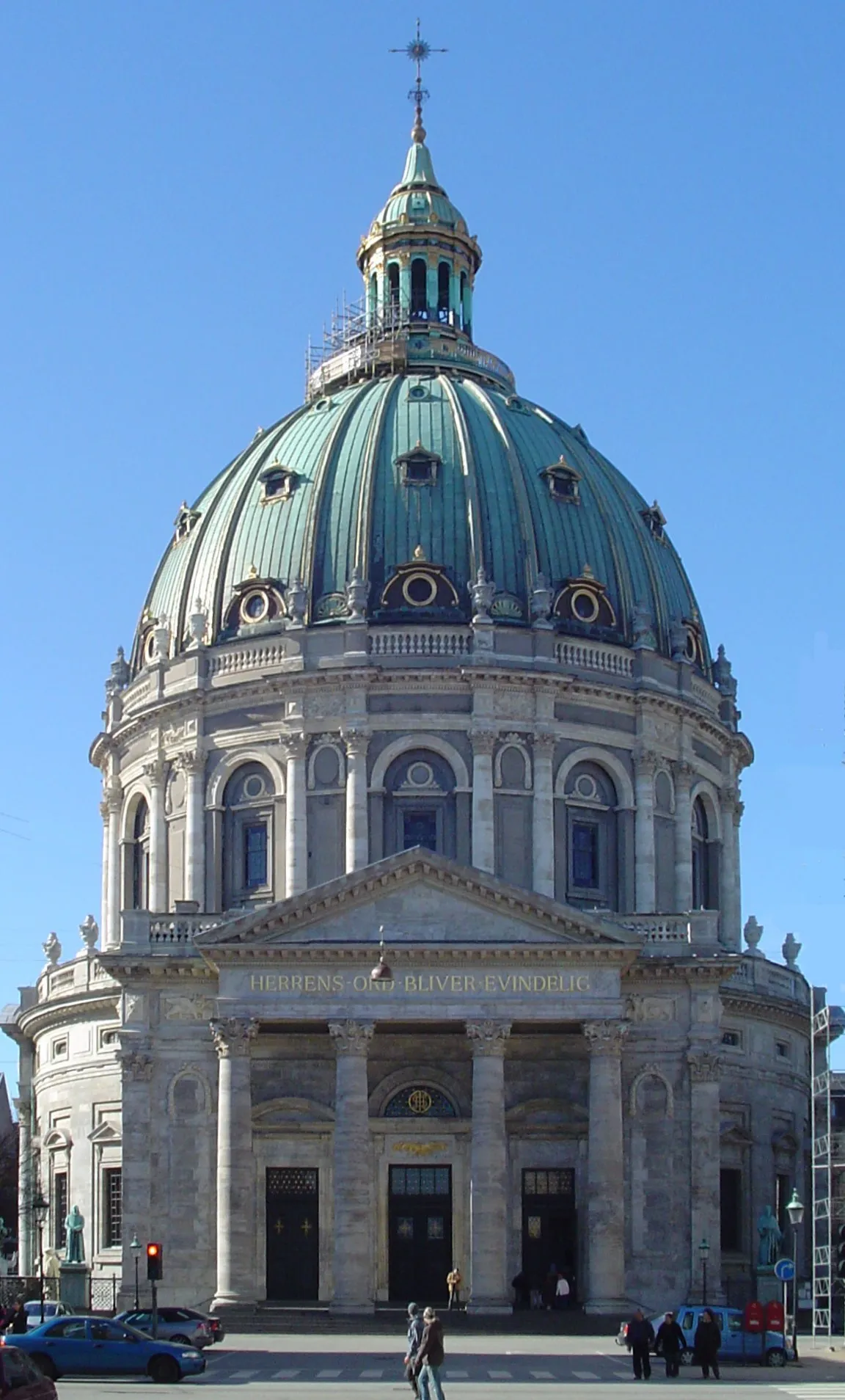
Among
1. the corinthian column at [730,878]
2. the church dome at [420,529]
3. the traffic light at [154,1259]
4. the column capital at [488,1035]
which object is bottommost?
the traffic light at [154,1259]

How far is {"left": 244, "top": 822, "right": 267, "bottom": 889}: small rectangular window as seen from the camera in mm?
80750

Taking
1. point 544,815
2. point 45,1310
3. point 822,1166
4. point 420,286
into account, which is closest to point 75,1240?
point 45,1310

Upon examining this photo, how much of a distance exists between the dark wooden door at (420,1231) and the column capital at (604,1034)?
7334 millimetres

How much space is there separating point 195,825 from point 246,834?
5.65ft

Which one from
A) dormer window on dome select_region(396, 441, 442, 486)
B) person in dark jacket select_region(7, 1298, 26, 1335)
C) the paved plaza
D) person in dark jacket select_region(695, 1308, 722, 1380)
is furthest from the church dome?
person in dark jacket select_region(695, 1308, 722, 1380)

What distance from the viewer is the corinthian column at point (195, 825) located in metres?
80.9

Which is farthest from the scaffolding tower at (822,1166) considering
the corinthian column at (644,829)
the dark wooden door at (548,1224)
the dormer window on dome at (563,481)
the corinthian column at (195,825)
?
the corinthian column at (195,825)

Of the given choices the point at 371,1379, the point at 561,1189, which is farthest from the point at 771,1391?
the point at 561,1189

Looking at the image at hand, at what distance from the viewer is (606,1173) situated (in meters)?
67.2

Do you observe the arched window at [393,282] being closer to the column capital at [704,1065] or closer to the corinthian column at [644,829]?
the corinthian column at [644,829]

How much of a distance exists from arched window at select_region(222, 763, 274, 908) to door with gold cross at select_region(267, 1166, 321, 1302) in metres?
11.1

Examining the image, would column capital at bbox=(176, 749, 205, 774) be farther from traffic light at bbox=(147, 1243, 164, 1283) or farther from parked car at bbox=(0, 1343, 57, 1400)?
parked car at bbox=(0, 1343, 57, 1400)

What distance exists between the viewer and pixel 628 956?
68.1 metres

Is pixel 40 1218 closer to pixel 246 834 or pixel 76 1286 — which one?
pixel 76 1286
